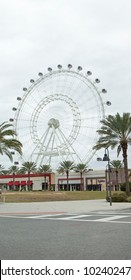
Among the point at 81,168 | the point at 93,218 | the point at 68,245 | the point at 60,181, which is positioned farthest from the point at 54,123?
the point at 68,245

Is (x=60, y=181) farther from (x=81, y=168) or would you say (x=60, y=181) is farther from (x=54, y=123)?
(x=54, y=123)

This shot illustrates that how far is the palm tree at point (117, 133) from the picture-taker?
43875 millimetres

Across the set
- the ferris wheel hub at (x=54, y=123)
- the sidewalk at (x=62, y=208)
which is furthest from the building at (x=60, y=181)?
the sidewalk at (x=62, y=208)

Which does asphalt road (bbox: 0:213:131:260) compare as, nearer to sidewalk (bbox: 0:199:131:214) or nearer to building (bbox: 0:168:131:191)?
sidewalk (bbox: 0:199:131:214)

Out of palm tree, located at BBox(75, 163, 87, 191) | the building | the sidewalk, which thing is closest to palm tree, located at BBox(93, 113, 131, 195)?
the sidewalk

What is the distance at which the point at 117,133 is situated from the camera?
4456 cm

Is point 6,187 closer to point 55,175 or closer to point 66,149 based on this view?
point 55,175

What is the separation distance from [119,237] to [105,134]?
33021mm

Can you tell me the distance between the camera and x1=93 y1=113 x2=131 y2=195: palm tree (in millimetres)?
43875

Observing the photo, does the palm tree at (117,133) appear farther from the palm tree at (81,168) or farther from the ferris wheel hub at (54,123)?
the palm tree at (81,168)

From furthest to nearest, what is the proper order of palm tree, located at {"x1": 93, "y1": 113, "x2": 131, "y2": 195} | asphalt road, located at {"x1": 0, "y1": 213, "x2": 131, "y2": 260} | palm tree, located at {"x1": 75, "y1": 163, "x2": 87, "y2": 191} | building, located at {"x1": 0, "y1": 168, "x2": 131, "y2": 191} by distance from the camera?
building, located at {"x1": 0, "y1": 168, "x2": 131, "y2": 191} < palm tree, located at {"x1": 75, "y1": 163, "x2": 87, "y2": 191} < palm tree, located at {"x1": 93, "y1": 113, "x2": 131, "y2": 195} < asphalt road, located at {"x1": 0, "y1": 213, "x2": 131, "y2": 260}
